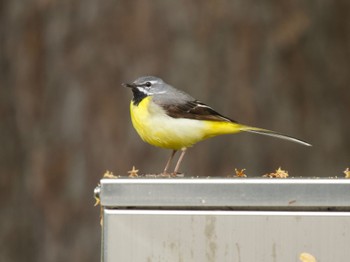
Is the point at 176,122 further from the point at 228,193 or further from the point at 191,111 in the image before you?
the point at 228,193

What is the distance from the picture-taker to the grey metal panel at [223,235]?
3.66 metres

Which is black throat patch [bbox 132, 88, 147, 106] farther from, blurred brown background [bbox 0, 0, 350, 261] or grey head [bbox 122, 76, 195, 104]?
blurred brown background [bbox 0, 0, 350, 261]

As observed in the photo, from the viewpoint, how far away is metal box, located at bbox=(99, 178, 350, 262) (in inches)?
145

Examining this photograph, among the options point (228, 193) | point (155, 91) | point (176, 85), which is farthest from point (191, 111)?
point (176, 85)

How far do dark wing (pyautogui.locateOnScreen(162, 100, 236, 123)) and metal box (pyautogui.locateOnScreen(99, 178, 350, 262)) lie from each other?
2354 millimetres

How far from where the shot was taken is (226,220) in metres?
3.72

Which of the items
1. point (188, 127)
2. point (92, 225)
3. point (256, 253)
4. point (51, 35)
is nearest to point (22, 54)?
point (51, 35)

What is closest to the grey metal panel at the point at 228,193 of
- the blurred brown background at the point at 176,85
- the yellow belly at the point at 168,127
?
the yellow belly at the point at 168,127

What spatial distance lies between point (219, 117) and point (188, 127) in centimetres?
20

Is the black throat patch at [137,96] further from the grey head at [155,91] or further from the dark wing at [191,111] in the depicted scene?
the dark wing at [191,111]

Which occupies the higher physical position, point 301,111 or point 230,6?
point 230,6

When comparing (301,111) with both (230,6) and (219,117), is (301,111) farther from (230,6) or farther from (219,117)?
(219,117)

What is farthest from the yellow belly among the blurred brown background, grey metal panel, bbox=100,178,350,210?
the blurred brown background

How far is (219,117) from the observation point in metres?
6.21
